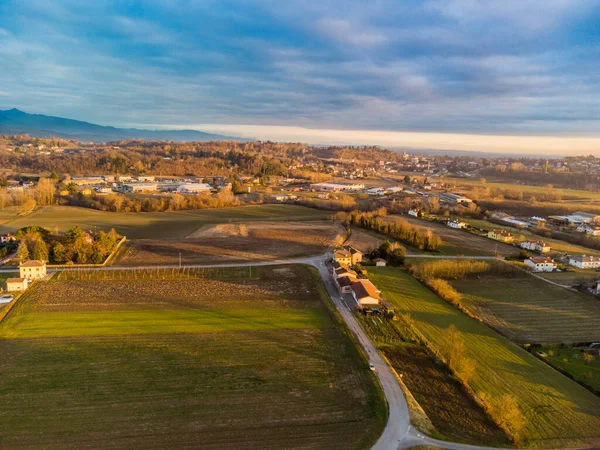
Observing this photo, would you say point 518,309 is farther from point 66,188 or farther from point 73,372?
point 66,188

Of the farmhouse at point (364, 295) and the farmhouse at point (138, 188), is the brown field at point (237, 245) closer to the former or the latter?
the farmhouse at point (364, 295)

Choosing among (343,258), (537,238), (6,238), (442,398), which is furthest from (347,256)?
(6,238)

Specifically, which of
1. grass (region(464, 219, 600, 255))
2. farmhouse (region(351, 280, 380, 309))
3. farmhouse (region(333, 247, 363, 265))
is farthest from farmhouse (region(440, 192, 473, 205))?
farmhouse (region(351, 280, 380, 309))

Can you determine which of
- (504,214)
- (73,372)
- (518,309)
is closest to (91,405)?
(73,372)

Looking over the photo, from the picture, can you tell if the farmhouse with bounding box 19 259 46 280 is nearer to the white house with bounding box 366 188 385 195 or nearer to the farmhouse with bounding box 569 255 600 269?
the farmhouse with bounding box 569 255 600 269

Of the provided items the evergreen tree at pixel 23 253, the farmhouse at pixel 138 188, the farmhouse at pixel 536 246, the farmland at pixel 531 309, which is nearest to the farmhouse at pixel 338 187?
the farmhouse at pixel 138 188

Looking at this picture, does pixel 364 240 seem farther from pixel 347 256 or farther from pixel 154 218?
pixel 154 218
